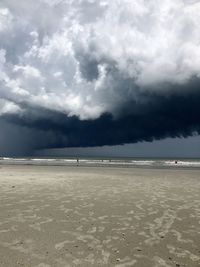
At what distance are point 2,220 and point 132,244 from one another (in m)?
5.85

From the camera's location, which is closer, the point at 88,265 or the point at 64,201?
the point at 88,265

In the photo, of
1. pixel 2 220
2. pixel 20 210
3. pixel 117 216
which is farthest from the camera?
pixel 20 210

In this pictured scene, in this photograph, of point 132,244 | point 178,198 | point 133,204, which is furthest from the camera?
point 178,198

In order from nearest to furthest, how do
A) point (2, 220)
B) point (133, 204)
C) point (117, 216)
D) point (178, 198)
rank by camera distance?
point (2, 220) → point (117, 216) → point (133, 204) → point (178, 198)

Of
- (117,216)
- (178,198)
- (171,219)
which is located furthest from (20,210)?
(178,198)

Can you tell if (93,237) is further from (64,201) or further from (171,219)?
(64,201)

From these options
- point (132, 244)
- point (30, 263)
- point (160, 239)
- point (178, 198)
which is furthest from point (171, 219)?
point (30, 263)

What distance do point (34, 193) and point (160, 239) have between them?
11.9 m

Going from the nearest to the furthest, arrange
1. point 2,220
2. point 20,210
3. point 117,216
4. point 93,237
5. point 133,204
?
point 93,237 < point 2,220 < point 117,216 < point 20,210 < point 133,204

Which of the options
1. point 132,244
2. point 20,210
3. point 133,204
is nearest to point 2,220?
point 20,210

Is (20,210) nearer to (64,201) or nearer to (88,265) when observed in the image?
(64,201)

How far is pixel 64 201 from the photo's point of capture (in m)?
17.4

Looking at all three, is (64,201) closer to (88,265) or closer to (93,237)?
(93,237)

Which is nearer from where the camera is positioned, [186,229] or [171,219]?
[186,229]
